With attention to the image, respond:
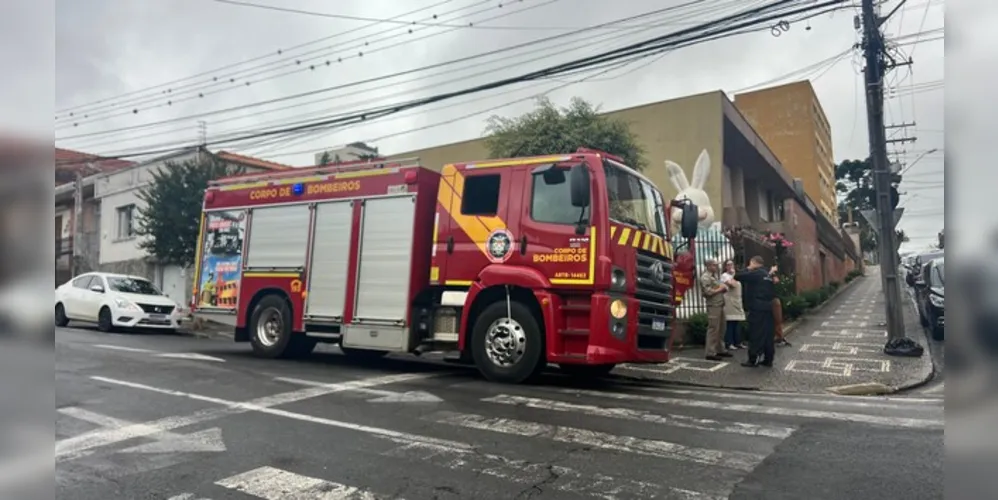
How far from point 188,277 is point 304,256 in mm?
15918

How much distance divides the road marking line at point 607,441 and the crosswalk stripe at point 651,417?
72 centimetres

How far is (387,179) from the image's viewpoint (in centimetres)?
962

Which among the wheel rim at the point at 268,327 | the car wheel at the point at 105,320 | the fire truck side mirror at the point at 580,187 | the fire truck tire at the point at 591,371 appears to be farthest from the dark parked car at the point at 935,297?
the car wheel at the point at 105,320

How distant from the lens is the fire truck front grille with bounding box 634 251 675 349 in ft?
27.3

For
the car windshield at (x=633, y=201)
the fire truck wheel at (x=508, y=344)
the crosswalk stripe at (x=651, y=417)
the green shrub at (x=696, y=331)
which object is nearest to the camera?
the crosswalk stripe at (x=651, y=417)

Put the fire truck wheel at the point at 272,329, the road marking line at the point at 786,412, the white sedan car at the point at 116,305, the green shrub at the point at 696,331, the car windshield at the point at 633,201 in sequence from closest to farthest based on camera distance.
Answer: the road marking line at the point at 786,412
the car windshield at the point at 633,201
the fire truck wheel at the point at 272,329
the green shrub at the point at 696,331
the white sedan car at the point at 116,305

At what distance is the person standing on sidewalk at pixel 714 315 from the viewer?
11.1 metres

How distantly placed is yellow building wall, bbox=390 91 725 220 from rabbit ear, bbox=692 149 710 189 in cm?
14

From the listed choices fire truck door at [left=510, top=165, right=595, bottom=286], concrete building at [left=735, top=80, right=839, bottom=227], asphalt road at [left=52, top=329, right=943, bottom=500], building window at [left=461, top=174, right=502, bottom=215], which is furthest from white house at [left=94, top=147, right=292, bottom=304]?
concrete building at [left=735, top=80, right=839, bottom=227]

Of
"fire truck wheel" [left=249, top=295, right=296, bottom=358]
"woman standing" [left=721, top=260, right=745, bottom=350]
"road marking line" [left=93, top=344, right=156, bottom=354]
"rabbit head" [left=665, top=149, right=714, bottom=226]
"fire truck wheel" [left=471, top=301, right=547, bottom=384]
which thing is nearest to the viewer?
"fire truck wheel" [left=471, top=301, right=547, bottom=384]

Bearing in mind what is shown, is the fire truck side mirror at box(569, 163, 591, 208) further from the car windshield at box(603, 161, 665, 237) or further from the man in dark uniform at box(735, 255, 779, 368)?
the man in dark uniform at box(735, 255, 779, 368)

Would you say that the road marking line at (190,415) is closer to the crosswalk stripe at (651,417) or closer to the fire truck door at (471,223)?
the fire truck door at (471,223)

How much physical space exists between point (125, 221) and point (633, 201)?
26806 mm

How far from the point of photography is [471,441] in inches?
216
